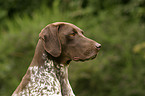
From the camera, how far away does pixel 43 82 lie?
278 centimetres

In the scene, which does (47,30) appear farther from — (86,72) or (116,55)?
(116,55)

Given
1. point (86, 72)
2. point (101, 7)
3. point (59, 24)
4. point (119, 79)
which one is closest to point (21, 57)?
point (86, 72)

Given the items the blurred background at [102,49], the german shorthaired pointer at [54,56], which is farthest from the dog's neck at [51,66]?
the blurred background at [102,49]

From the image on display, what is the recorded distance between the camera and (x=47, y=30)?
9.26 ft

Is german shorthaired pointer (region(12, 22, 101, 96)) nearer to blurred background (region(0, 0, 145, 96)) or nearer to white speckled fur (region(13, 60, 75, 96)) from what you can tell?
white speckled fur (region(13, 60, 75, 96))

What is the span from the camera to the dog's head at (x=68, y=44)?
277 cm

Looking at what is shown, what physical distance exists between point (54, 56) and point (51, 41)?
146mm

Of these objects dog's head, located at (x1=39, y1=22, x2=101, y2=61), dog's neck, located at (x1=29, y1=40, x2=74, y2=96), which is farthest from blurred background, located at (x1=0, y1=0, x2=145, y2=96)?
dog's head, located at (x1=39, y1=22, x2=101, y2=61)

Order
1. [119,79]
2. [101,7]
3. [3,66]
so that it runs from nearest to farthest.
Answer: [3,66], [119,79], [101,7]

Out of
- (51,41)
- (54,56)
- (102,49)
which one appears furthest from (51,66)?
(102,49)

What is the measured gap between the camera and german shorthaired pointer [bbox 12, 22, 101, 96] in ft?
9.08

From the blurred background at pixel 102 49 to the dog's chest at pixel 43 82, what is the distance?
14.4 ft

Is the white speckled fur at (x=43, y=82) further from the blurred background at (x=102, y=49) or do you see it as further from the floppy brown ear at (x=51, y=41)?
the blurred background at (x=102, y=49)

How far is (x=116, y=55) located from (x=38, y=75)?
5.73m
